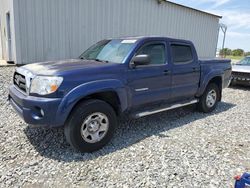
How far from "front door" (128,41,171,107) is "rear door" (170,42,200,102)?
24 centimetres

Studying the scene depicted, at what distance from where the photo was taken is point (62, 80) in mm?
3268

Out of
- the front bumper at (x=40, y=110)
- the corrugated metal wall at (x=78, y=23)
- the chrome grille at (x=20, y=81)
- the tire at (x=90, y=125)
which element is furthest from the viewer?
the corrugated metal wall at (x=78, y=23)

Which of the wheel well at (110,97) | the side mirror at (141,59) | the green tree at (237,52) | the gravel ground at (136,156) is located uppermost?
the green tree at (237,52)

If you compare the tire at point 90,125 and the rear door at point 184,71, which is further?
the rear door at point 184,71

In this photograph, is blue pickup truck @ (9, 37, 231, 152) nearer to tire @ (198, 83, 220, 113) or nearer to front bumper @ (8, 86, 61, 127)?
front bumper @ (8, 86, 61, 127)

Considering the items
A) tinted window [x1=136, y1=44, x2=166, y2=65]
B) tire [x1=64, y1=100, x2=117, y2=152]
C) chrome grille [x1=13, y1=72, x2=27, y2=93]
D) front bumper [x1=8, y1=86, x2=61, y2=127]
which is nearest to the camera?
front bumper [x1=8, y1=86, x2=61, y2=127]

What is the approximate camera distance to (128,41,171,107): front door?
4148mm

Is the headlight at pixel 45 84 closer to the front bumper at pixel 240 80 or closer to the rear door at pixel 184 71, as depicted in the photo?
the rear door at pixel 184 71

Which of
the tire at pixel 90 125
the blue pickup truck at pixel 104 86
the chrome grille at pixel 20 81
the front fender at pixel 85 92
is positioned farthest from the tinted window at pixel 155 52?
the chrome grille at pixel 20 81

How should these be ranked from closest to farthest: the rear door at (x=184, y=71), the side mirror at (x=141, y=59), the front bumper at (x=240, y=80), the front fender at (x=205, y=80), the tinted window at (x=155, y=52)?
the side mirror at (x=141, y=59), the tinted window at (x=155, y=52), the rear door at (x=184, y=71), the front fender at (x=205, y=80), the front bumper at (x=240, y=80)

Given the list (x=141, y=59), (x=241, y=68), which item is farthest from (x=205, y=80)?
(x=241, y=68)

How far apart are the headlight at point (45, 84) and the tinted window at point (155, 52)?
174 cm

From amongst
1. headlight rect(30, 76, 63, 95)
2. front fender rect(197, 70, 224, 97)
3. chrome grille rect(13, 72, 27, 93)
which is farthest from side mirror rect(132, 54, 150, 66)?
front fender rect(197, 70, 224, 97)

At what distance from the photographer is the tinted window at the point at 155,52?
14.5 feet
